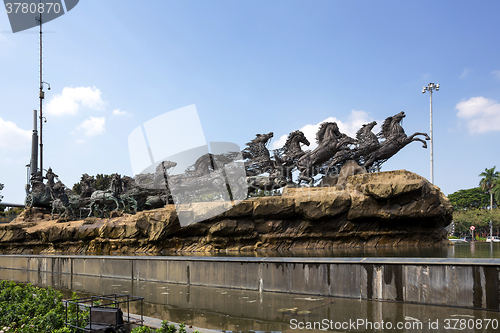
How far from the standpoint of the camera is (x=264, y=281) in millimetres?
7434

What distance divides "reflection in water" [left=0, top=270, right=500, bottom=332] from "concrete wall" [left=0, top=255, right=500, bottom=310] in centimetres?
19

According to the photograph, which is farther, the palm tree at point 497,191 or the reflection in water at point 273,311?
the palm tree at point 497,191

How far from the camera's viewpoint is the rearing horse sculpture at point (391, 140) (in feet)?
75.1

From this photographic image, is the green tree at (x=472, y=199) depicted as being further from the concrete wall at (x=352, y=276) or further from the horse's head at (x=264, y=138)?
the concrete wall at (x=352, y=276)

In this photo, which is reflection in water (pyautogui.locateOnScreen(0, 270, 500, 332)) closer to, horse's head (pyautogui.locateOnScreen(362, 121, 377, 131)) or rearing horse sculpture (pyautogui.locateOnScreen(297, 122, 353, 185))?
rearing horse sculpture (pyautogui.locateOnScreen(297, 122, 353, 185))

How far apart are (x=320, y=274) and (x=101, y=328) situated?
4.11m

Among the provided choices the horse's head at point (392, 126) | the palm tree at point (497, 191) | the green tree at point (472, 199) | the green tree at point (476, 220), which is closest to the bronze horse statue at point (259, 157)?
the horse's head at point (392, 126)

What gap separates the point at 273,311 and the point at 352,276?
65.4 inches

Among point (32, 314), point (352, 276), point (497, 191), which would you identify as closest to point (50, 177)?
point (32, 314)

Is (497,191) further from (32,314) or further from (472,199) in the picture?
(32,314)

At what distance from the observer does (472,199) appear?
2418 inches

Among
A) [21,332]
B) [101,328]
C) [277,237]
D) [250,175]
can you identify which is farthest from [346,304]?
[250,175]

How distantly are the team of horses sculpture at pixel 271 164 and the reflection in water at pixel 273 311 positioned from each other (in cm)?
1646

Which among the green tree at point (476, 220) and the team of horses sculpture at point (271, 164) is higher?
the team of horses sculpture at point (271, 164)
